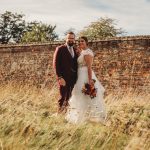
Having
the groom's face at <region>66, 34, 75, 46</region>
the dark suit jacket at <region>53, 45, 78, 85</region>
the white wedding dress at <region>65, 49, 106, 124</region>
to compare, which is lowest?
the white wedding dress at <region>65, 49, 106, 124</region>

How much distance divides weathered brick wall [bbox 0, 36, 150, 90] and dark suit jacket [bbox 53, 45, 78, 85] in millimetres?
5378

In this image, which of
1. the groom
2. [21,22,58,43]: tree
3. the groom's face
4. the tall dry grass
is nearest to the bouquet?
the groom

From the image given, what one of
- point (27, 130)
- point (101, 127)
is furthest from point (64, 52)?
point (27, 130)

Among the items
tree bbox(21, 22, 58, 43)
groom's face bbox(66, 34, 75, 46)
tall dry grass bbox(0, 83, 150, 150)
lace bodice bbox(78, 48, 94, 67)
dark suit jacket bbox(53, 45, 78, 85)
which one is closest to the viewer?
tall dry grass bbox(0, 83, 150, 150)

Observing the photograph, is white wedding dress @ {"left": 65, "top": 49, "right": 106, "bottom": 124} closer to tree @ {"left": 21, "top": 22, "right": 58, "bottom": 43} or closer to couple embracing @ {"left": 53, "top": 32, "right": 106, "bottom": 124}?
couple embracing @ {"left": 53, "top": 32, "right": 106, "bottom": 124}

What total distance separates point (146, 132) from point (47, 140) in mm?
1278

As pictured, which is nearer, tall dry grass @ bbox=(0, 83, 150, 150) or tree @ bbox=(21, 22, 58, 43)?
tall dry grass @ bbox=(0, 83, 150, 150)

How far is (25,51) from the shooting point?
60.5 feet

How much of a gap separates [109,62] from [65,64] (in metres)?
6.21

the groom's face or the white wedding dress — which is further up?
the groom's face

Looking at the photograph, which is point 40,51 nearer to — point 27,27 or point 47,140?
point 47,140

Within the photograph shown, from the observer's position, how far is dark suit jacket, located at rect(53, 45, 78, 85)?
920cm

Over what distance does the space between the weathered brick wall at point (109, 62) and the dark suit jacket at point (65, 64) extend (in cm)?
538

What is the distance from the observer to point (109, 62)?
1530 cm
